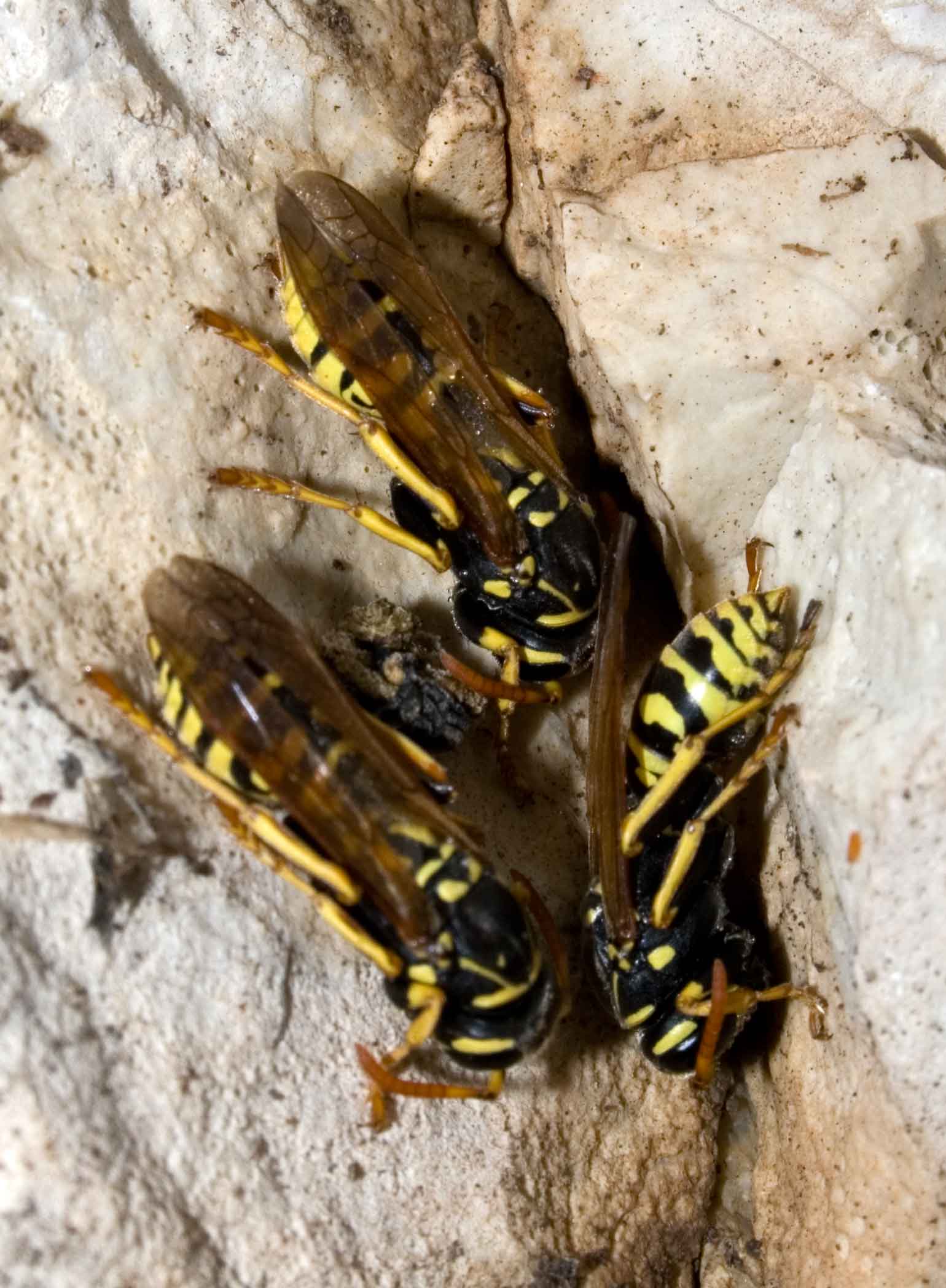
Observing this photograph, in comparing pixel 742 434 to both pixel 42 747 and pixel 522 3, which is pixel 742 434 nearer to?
pixel 522 3

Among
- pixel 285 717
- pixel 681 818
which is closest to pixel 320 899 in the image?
pixel 285 717

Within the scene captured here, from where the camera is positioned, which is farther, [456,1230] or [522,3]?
[522,3]

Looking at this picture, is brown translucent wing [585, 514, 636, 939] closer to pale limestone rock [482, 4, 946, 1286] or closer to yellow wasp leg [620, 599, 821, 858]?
yellow wasp leg [620, 599, 821, 858]

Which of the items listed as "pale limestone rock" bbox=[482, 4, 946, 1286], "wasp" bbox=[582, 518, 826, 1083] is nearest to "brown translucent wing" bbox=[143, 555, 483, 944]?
"wasp" bbox=[582, 518, 826, 1083]

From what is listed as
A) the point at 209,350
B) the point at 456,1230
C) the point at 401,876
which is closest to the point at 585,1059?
the point at 456,1230

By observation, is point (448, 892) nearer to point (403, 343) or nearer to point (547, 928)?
point (547, 928)

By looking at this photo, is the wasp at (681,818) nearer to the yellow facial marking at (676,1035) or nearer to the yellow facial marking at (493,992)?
the yellow facial marking at (676,1035)
